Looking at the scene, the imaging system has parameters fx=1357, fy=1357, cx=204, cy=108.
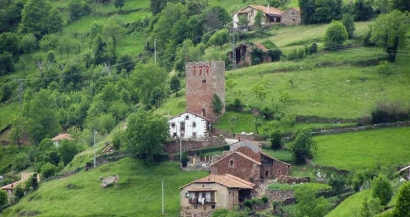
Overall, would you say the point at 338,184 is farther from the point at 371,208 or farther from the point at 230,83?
the point at 230,83

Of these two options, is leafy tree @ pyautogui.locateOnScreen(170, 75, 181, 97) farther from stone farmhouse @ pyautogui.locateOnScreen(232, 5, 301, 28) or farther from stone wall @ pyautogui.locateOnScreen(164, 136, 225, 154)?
stone farmhouse @ pyautogui.locateOnScreen(232, 5, 301, 28)

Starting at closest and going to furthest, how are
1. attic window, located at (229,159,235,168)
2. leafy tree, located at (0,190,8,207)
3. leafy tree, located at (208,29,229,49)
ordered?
attic window, located at (229,159,235,168), leafy tree, located at (0,190,8,207), leafy tree, located at (208,29,229,49)

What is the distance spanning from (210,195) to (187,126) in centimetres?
1522

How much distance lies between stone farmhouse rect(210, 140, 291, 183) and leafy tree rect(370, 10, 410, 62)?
31.5 metres

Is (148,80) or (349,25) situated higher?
(349,25)

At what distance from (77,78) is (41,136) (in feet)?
75.0

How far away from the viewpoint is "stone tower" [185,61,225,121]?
139500mm

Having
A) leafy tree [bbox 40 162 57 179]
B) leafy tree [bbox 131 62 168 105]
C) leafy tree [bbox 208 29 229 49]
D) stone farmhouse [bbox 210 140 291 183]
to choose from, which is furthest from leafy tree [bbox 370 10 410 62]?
leafy tree [bbox 40 162 57 179]

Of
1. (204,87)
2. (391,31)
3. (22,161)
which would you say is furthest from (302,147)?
(22,161)

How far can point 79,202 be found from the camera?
12725 centimetres

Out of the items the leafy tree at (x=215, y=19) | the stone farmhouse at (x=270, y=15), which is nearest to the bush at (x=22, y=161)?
the leafy tree at (x=215, y=19)

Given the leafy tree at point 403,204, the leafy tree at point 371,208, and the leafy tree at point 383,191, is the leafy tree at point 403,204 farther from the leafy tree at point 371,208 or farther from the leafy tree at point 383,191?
the leafy tree at point 383,191

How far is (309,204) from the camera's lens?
112m

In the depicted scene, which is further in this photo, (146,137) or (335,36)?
(335,36)
